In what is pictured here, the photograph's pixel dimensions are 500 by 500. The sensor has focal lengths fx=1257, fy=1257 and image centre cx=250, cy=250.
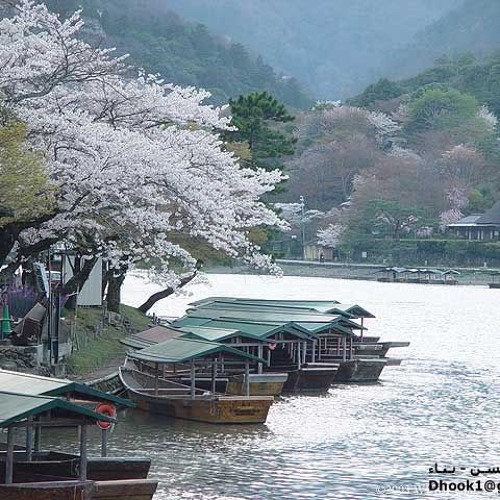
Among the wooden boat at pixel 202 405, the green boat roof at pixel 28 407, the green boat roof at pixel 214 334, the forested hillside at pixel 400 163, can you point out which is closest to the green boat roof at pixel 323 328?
the green boat roof at pixel 214 334

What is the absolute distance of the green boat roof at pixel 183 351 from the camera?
26969 mm

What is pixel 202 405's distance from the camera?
26469 mm

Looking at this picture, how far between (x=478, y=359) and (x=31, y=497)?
3054 cm

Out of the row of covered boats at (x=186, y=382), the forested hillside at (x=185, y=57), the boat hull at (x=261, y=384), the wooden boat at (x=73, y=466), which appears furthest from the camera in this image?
the forested hillside at (x=185, y=57)

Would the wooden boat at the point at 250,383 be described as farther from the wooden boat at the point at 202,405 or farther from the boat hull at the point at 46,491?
the boat hull at the point at 46,491

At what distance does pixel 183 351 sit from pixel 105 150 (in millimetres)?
4690

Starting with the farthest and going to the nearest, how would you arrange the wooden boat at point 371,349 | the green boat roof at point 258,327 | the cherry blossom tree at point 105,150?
the wooden boat at point 371,349 → the green boat roof at point 258,327 → the cherry blossom tree at point 105,150

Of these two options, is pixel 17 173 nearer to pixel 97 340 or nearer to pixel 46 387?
pixel 46 387

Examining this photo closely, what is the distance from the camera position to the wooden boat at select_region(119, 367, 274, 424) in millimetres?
26281

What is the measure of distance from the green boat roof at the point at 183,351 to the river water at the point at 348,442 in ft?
4.34

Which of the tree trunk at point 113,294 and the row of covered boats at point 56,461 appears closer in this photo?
the row of covered boats at point 56,461

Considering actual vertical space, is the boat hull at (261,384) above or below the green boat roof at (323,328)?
below

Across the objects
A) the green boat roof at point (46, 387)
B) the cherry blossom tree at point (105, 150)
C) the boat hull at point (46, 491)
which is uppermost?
the cherry blossom tree at point (105, 150)

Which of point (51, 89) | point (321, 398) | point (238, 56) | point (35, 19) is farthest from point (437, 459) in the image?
point (238, 56)
